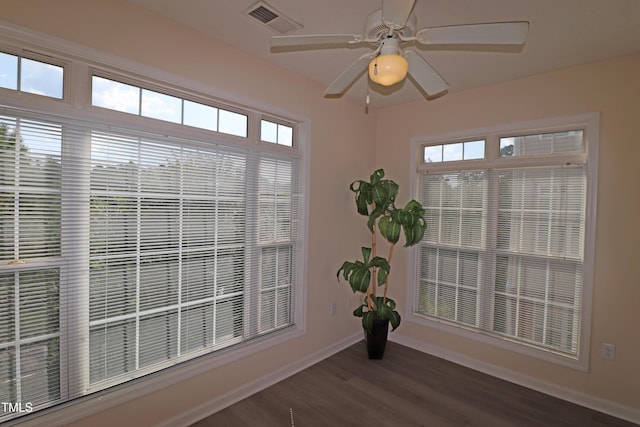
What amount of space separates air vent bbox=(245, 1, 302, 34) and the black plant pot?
2.72m

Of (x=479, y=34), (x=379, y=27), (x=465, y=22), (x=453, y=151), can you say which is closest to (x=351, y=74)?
(x=379, y=27)

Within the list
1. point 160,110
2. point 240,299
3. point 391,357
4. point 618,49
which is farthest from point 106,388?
point 618,49

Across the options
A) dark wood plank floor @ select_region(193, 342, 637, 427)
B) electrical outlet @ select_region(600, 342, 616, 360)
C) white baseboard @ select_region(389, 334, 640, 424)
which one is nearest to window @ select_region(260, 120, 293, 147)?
dark wood plank floor @ select_region(193, 342, 637, 427)

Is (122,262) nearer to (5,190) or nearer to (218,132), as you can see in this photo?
(5,190)

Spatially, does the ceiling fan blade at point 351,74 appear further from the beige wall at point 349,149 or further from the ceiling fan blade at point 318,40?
the beige wall at point 349,149

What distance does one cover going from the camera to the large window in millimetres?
1645

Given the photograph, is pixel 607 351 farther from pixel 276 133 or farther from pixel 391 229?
pixel 276 133

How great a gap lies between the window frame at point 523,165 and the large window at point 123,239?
5.66 ft

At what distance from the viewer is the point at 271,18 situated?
6.63 feet

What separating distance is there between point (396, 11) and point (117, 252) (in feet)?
6.57

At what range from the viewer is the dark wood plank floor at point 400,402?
2336mm

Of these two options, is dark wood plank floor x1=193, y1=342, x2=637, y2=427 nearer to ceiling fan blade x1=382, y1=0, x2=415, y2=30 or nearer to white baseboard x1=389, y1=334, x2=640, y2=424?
white baseboard x1=389, y1=334, x2=640, y2=424

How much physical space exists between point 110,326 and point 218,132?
59.4 inches

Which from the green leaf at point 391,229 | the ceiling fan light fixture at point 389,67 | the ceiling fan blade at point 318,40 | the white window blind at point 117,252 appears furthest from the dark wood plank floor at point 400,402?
the ceiling fan blade at point 318,40
